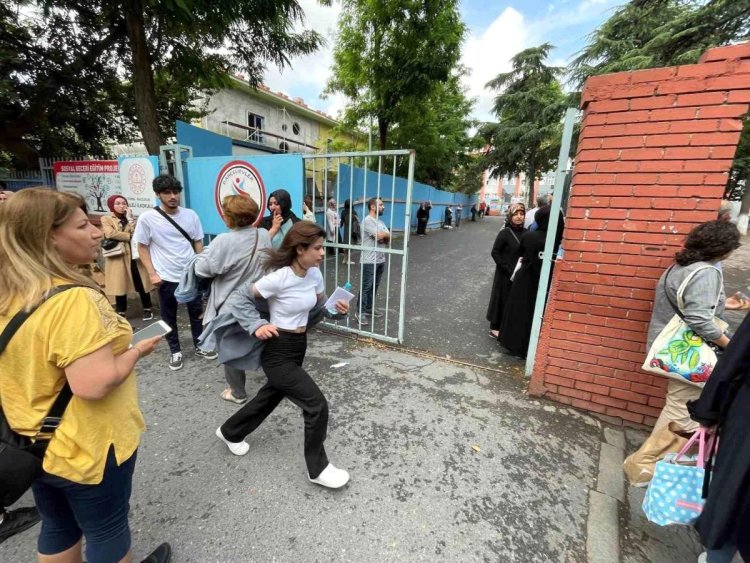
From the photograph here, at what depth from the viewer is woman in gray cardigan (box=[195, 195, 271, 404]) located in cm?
275

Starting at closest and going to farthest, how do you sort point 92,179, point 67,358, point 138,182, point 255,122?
point 67,358, point 138,182, point 92,179, point 255,122

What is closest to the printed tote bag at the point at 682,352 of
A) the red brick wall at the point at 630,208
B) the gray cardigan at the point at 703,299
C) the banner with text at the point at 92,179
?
the gray cardigan at the point at 703,299

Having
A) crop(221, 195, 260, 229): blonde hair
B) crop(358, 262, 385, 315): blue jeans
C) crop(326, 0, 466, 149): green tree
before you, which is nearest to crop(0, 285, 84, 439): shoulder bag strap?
crop(221, 195, 260, 229): blonde hair

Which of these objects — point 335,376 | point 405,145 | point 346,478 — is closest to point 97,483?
point 346,478

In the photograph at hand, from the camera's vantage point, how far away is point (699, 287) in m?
1.94

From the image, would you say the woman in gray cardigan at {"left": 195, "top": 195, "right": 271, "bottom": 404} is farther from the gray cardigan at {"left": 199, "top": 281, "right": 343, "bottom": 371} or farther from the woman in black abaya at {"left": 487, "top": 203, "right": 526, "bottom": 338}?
the woman in black abaya at {"left": 487, "top": 203, "right": 526, "bottom": 338}

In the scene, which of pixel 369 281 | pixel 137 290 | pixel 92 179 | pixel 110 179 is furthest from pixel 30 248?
pixel 92 179

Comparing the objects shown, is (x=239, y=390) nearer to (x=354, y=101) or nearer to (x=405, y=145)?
(x=354, y=101)

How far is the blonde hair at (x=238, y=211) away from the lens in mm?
2736

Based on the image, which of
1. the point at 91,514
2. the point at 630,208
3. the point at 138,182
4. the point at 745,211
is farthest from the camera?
the point at 745,211

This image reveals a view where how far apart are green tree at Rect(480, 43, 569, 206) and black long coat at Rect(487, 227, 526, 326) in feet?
73.1

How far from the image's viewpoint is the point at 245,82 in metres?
14.7

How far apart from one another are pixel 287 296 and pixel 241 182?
9.62 ft

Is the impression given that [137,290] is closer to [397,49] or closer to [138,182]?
[138,182]
